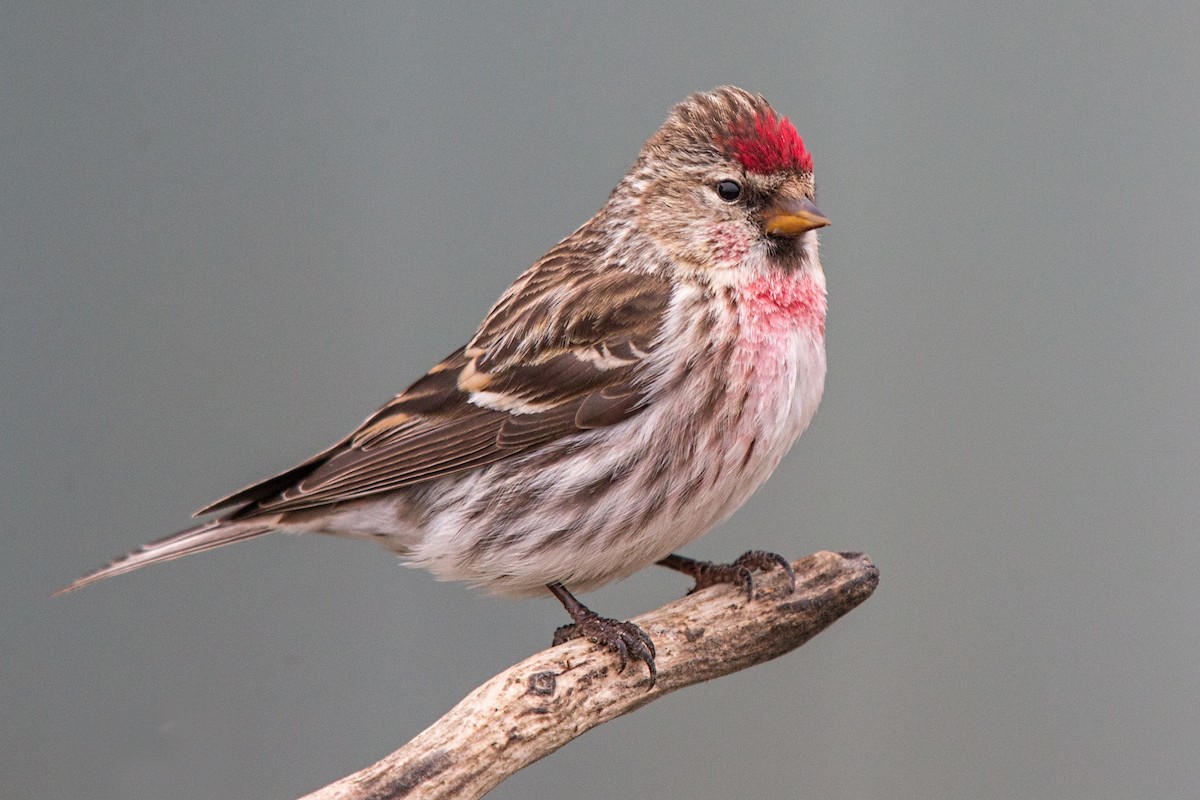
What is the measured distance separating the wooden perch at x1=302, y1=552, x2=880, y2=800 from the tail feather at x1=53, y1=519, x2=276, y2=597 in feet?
2.40

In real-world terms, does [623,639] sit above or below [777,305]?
below

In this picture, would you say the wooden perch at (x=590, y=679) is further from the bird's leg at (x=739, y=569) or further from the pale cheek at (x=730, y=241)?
the pale cheek at (x=730, y=241)

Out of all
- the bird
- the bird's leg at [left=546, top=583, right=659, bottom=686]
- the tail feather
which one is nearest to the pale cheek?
the bird

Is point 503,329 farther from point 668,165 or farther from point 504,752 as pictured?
point 504,752

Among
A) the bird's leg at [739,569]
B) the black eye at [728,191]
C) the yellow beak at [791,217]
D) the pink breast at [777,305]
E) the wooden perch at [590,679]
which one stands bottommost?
the wooden perch at [590,679]

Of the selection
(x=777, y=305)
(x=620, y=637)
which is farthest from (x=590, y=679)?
(x=777, y=305)

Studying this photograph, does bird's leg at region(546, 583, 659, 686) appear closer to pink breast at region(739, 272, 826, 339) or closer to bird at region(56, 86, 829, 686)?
bird at region(56, 86, 829, 686)

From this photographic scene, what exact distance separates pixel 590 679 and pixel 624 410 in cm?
54

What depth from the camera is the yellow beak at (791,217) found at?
2473 mm

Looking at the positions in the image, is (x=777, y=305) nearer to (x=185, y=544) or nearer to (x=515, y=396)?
(x=515, y=396)

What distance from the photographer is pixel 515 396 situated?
2590 mm

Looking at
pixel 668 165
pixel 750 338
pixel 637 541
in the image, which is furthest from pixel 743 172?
pixel 637 541

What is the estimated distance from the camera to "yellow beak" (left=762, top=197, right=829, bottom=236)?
2.47 m

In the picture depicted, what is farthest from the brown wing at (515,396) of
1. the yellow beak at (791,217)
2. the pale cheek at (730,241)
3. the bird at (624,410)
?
the yellow beak at (791,217)
